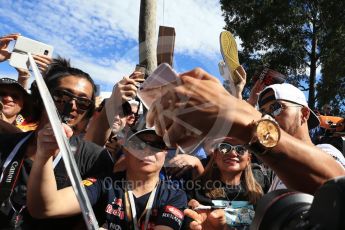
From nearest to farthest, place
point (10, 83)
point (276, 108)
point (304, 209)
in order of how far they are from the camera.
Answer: point (304, 209) → point (276, 108) → point (10, 83)

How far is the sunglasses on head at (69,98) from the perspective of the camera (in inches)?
82.2

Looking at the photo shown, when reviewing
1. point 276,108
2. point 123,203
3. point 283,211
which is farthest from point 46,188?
point 276,108

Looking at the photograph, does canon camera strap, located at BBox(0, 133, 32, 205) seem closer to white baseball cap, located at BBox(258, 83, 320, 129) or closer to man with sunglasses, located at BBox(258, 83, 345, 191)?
man with sunglasses, located at BBox(258, 83, 345, 191)

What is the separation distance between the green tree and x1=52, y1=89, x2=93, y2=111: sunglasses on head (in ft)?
44.6

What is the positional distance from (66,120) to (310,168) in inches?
45.9

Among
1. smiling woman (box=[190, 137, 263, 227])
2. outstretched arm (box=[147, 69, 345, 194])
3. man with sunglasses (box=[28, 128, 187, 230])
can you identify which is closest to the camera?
outstretched arm (box=[147, 69, 345, 194])

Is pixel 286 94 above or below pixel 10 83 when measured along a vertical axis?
above

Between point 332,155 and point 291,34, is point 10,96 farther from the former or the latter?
point 291,34

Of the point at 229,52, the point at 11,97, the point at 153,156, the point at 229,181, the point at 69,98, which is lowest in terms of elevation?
the point at 229,181

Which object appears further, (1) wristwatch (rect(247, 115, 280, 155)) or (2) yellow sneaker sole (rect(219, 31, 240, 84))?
(2) yellow sneaker sole (rect(219, 31, 240, 84))

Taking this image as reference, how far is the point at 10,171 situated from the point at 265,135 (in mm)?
1280

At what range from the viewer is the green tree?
49.0ft

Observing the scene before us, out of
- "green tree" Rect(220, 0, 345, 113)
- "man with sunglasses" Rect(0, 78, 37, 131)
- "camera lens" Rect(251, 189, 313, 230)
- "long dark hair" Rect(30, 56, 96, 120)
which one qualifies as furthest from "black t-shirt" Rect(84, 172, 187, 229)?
"green tree" Rect(220, 0, 345, 113)

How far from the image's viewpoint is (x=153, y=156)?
229cm
